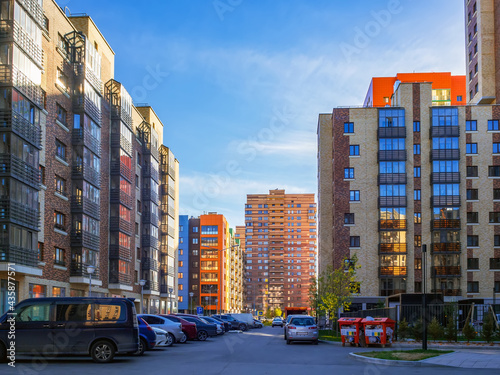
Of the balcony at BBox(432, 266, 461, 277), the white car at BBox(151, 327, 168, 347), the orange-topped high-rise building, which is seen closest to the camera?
the white car at BBox(151, 327, 168, 347)

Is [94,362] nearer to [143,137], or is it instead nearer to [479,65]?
[143,137]

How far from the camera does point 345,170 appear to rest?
240 feet

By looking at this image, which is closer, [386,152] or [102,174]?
[102,174]

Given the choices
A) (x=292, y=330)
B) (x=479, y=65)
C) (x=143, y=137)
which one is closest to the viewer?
(x=292, y=330)

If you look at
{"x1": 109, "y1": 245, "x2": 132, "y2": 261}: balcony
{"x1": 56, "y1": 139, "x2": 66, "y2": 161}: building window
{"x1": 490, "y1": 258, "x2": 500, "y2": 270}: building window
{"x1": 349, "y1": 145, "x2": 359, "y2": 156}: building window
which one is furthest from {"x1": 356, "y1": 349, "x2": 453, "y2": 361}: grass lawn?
{"x1": 349, "y1": 145, "x2": 359, "y2": 156}: building window

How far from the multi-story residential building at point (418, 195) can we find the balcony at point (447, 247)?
4.5 inches

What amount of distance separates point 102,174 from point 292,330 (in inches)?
1007

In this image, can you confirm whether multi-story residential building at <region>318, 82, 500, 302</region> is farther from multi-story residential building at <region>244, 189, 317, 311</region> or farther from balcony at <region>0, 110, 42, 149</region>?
multi-story residential building at <region>244, 189, 317, 311</region>

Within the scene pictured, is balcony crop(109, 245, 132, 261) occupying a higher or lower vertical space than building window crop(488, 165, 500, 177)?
lower

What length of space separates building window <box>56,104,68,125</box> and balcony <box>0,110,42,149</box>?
644cm

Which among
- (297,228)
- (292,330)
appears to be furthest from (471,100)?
(297,228)

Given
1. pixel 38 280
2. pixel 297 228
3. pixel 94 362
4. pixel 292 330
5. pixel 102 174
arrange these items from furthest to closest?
pixel 297 228, pixel 102 174, pixel 38 280, pixel 292 330, pixel 94 362

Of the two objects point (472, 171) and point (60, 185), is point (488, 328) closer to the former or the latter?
point (60, 185)

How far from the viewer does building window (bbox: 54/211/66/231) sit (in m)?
41.6
